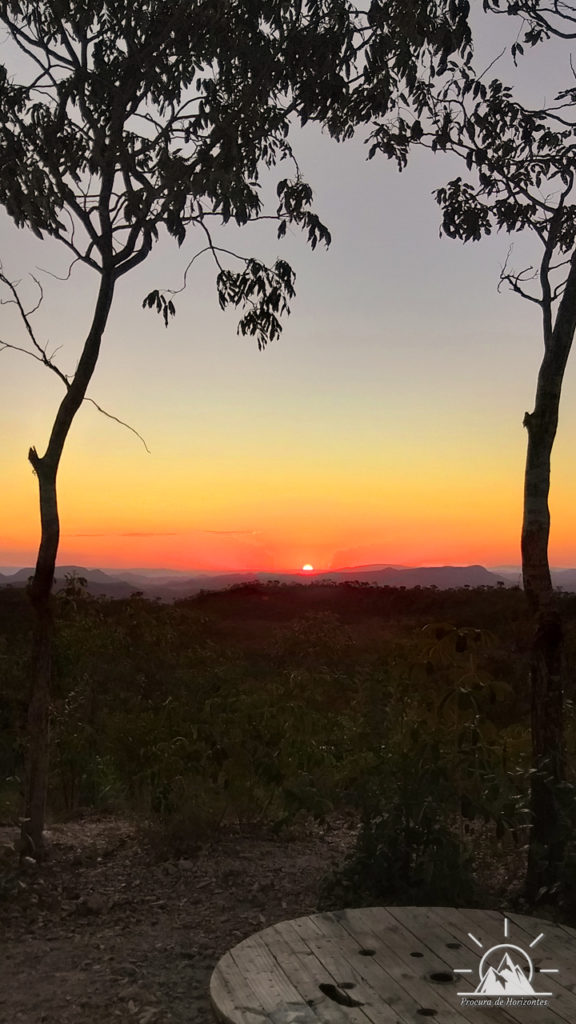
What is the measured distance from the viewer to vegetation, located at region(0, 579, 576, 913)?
518 centimetres

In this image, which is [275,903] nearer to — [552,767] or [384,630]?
[552,767]

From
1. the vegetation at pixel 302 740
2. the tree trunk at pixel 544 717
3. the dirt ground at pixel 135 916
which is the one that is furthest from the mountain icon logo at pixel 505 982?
the tree trunk at pixel 544 717

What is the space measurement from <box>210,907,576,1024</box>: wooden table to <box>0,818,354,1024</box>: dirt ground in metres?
1.00

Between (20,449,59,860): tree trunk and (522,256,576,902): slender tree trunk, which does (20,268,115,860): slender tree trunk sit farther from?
(522,256,576,902): slender tree trunk

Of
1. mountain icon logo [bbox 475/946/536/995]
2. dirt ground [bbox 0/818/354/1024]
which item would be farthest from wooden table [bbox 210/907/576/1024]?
dirt ground [bbox 0/818/354/1024]

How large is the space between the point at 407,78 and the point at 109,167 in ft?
7.54

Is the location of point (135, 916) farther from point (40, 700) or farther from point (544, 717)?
point (544, 717)

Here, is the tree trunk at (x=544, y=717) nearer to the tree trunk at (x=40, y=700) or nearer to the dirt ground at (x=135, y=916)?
the dirt ground at (x=135, y=916)

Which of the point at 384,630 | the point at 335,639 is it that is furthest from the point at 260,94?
the point at 384,630

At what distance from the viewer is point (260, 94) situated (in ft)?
21.5

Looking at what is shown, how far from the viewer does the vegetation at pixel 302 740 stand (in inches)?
204

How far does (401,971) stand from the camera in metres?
3.25

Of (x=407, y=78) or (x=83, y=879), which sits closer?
(x=83, y=879)

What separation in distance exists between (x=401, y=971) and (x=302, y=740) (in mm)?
4129
